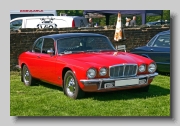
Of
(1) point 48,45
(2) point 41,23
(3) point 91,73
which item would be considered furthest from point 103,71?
(2) point 41,23

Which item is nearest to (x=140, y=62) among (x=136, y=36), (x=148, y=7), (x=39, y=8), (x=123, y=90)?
(x=123, y=90)

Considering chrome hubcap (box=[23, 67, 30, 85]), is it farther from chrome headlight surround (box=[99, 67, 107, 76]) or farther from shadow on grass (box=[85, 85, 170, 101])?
chrome headlight surround (box=[99, 67, 107, 76])

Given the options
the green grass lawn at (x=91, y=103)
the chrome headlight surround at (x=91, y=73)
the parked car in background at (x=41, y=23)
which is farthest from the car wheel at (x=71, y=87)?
A: the parked car in background at (x=41, y=23)

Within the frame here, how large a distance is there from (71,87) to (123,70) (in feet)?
3.17

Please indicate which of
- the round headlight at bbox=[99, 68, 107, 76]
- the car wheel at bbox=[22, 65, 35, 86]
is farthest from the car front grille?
the car wheel at bbox=[22, 65, 35, 86]

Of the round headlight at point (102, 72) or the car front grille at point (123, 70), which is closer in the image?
the round headlight at point (102, 72)

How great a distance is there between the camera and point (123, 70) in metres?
7.46

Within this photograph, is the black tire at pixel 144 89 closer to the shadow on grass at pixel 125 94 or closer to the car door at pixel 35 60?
the shadow on grass at pixel 125 94

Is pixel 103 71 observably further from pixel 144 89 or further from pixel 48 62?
pixel 48 62

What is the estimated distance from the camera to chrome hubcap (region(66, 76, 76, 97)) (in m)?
7.63

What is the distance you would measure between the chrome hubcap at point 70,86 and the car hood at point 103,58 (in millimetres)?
317

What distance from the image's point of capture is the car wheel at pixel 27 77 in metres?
8.95

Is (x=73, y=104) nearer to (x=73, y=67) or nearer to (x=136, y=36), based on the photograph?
(x=73, y=67)

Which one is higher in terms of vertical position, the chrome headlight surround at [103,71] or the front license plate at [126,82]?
the chrome headlight surround at [103,71]
